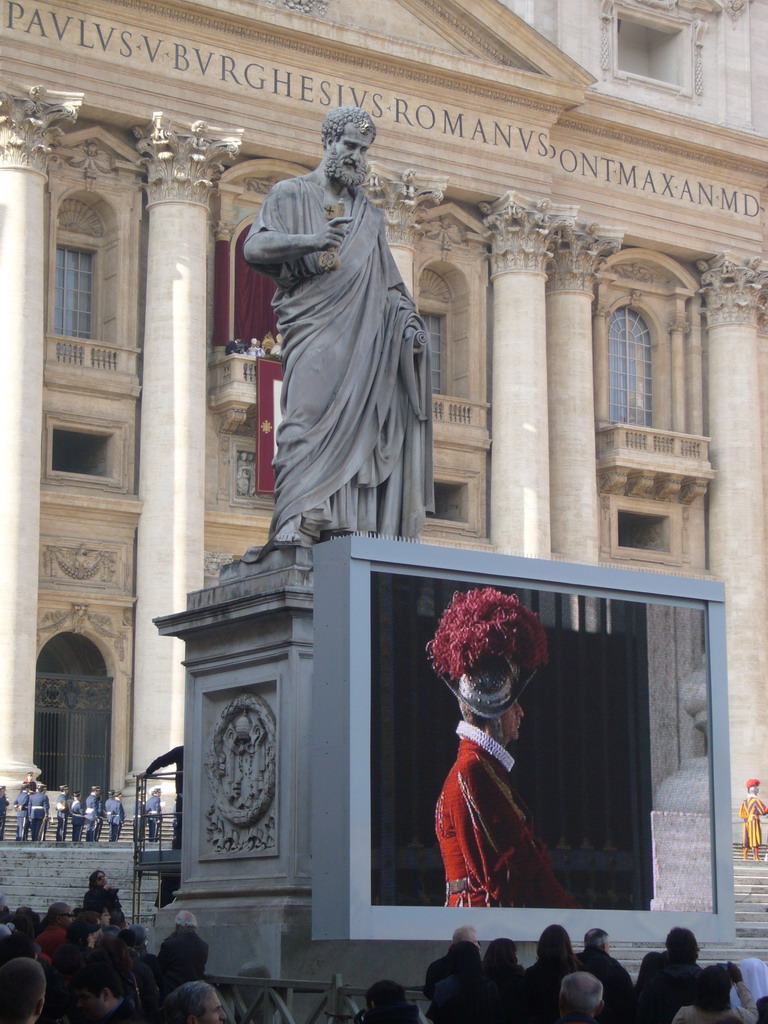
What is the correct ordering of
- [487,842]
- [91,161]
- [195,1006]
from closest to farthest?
[195,1006], [487,842], [91,161]

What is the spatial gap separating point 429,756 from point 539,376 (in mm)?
26436

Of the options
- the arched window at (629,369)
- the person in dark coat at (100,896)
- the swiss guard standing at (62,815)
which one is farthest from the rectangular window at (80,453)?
the person in dark coat at (100,896)

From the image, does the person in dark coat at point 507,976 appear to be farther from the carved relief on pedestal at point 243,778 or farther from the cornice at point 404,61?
the cornice at point 404,61

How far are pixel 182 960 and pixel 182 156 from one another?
2456 cm

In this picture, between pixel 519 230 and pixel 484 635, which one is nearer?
pixel 484 635

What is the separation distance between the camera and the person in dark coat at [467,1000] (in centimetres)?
719

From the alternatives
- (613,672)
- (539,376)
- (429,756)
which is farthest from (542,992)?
(539,376)

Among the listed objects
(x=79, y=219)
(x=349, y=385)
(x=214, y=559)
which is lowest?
(x=349, y=385)

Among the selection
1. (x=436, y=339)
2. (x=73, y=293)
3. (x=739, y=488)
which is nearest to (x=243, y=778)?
(x=73, y=293)

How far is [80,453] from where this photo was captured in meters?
32.1

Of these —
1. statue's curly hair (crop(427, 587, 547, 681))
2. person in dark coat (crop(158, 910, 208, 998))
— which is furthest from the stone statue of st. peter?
person in dark coat (crop(158, 910, 208, 998))

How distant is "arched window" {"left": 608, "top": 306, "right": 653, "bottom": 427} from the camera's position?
37.8 meters

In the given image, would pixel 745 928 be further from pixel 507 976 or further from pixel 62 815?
pixel 507 976

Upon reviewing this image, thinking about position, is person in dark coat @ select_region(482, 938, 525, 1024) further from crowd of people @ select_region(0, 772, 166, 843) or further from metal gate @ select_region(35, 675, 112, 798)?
metal gate @ select_region(35, 675, 112, 798)
